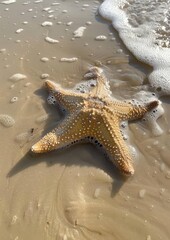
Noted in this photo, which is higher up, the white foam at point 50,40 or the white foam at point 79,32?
the white foam at point 79,32

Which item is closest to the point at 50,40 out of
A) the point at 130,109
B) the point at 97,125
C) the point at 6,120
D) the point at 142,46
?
the point at 142,46

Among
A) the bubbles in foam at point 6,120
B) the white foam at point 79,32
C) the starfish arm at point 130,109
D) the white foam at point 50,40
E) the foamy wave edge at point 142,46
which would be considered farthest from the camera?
the white foam at point 79,32

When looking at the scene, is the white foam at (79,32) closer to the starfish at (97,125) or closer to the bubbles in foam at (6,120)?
the starfish at (97,125)

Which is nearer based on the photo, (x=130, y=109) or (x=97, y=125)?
(x=97, y=125)

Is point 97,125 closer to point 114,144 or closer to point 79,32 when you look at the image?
point 114,144

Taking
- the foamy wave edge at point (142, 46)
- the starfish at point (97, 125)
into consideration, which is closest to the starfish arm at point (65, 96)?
the starfish at point (97, 125)

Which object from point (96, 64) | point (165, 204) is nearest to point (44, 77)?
point (96, 64)

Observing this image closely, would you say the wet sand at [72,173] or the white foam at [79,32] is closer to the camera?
the wet sand at [72,173]
